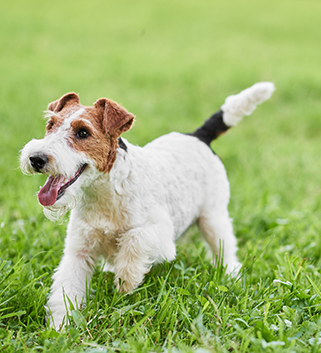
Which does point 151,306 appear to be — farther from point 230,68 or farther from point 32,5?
point 32,5

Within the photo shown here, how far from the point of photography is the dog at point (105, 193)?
107 inches

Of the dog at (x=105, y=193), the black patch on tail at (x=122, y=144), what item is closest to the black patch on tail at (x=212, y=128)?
the dog at (x=105, y=193)

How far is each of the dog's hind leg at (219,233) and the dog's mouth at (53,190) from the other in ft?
5.13

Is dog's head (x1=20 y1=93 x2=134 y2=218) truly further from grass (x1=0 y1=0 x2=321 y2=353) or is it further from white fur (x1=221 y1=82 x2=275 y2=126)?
white fur (x1=221 y1=82 x2=275 y2=126)

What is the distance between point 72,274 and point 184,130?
527 centimetres

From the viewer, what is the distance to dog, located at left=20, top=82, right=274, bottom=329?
8.95 feet

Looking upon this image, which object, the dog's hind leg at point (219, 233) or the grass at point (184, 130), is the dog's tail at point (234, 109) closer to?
the dog's hind leg at point (219, 233)

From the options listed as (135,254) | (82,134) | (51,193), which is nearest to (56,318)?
(135,254)

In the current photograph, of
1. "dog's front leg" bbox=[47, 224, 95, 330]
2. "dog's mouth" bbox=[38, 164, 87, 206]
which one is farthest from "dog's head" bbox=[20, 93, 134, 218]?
"dog's front leg" bbox=[47, 224, 95, 330]

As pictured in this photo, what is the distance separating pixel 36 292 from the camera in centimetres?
301

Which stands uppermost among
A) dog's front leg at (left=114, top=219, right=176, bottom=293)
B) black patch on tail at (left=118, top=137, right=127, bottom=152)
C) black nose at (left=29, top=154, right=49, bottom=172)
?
black nose at (left=29, top=154, right=49, bottom=172)

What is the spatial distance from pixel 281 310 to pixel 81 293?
4.61 ft

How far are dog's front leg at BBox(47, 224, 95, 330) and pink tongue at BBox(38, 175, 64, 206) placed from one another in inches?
19.0

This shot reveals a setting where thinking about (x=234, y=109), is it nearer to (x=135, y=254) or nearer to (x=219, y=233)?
(x=219, y=233)
